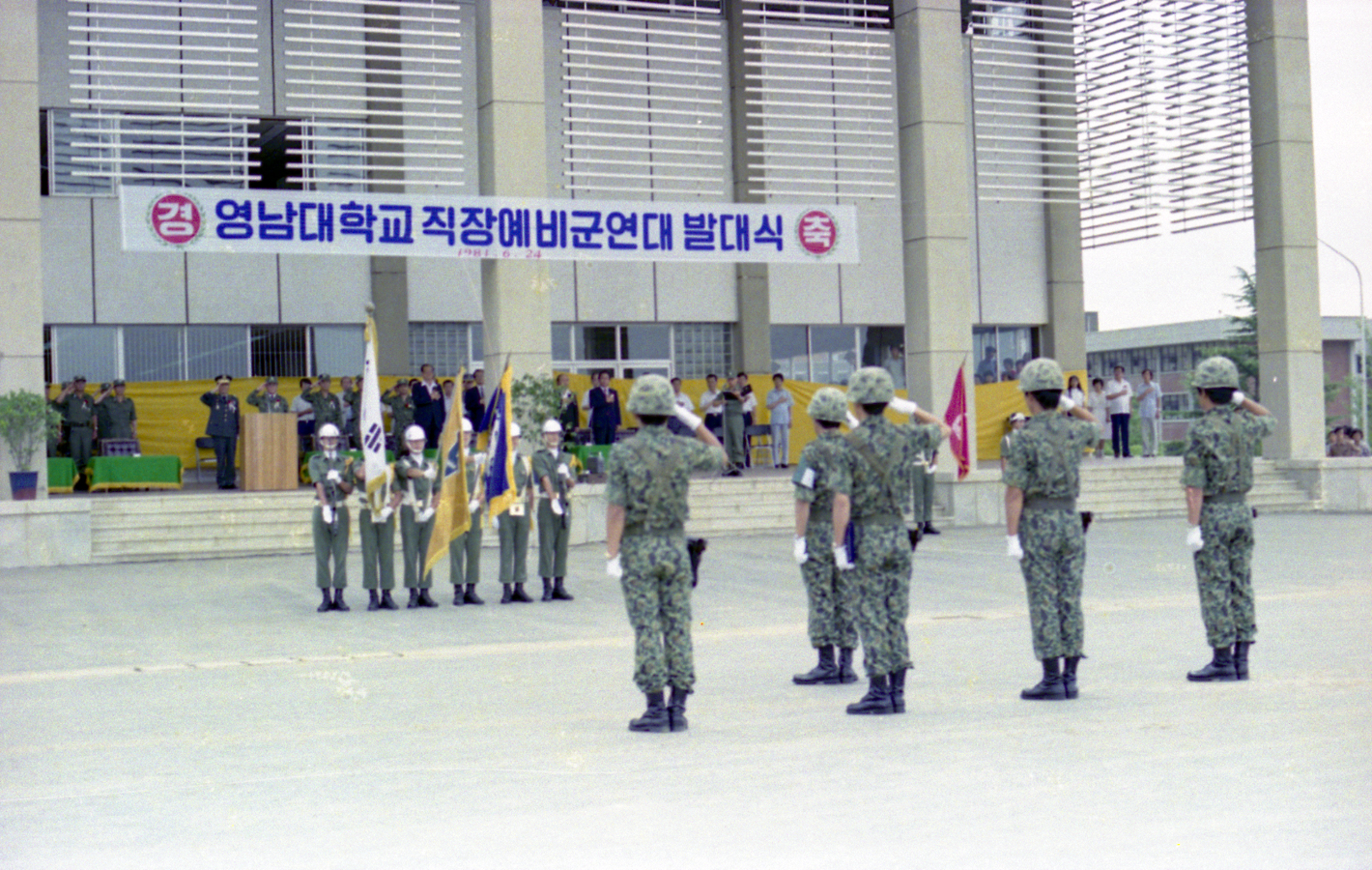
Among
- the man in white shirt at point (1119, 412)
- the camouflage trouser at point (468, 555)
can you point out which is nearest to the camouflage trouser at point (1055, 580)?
the camouflage trouser at point (468, 555)

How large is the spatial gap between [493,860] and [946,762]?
2383 millimetres

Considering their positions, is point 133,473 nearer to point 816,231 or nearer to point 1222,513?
point 816,231

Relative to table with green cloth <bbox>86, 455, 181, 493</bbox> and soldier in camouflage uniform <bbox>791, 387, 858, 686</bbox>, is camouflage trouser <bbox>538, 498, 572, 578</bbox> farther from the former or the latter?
table with green cloth <bbox>86, 455, 181, 493</bbox>

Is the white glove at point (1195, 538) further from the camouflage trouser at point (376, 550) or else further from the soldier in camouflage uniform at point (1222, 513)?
the camouflage trouser at point (376, 550)

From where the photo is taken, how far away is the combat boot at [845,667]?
9.07 metres

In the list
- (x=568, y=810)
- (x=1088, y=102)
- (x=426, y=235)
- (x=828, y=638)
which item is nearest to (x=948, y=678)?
(x=828, y=638)

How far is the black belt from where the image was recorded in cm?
823

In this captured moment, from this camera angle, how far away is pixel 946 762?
6.61 meters

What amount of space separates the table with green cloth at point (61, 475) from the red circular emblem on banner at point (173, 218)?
4.19m

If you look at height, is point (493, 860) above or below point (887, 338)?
below

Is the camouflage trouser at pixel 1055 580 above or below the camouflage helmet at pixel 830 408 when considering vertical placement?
below

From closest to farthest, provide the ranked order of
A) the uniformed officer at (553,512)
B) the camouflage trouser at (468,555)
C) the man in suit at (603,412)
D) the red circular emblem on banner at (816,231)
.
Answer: the camouflage trouser at (468,555) → the uniformed officer at (553,512) → the red circular emblem on banner at (816,231) → the man in suit at (603,412)

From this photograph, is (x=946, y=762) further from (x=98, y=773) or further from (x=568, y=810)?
(x=98, y=773)

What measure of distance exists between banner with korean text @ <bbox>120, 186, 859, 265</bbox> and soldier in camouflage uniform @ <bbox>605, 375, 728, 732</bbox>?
12.4m
